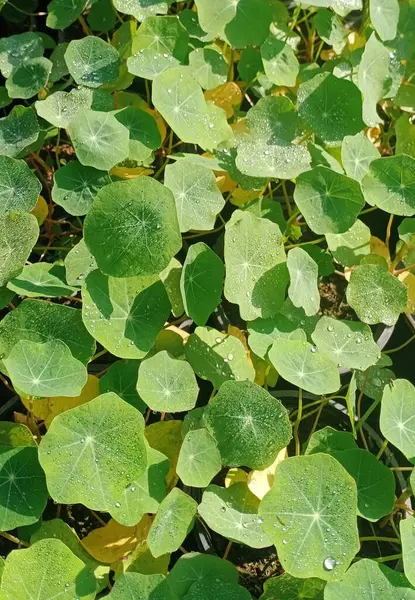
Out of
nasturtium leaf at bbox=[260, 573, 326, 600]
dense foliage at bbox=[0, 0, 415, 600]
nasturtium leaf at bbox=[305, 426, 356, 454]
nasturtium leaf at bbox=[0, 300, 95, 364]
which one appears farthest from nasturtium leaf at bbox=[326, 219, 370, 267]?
nasturtium leaf at bbox=[260, 573, 326, 600]

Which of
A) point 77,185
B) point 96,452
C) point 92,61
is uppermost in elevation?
point 92,61

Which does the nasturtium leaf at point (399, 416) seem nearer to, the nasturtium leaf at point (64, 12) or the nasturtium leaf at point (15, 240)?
the nasturtium leaf at point (15, 240)

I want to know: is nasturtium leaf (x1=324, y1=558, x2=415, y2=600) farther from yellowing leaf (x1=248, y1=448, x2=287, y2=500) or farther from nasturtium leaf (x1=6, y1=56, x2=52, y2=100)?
nasturtium leaf (x1=6, y1=56, x2=52, y2=100)

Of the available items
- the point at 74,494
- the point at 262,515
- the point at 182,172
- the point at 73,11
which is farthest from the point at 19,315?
the point at 73,11

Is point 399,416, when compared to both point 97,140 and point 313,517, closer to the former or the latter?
point 313,517

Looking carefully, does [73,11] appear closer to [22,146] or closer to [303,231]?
[22,146]

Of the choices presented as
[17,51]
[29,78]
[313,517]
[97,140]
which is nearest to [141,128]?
[97,140]
